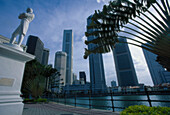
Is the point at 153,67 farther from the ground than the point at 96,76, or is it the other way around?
the point at 153,67

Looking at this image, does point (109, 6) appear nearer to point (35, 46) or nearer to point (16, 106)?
point (16, 106)

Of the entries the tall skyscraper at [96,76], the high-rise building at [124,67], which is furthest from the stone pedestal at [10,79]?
the high-rise building at [124,67]

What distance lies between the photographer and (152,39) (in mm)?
2930

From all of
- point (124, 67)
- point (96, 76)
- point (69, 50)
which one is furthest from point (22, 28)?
point (69, 50)

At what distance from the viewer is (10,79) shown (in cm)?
257

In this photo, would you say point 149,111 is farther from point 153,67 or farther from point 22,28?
point 153,67

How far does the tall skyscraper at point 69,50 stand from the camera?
145 m

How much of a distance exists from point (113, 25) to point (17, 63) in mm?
4177

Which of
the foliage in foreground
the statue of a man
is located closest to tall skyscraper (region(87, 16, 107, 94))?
the statue of a man

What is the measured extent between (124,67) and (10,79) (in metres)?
115

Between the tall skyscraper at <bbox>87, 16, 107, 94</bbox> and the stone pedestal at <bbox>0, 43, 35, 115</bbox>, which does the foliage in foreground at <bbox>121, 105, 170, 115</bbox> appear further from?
the tall skyscraper at <bbox>87, 16, 107, 94</bbox>

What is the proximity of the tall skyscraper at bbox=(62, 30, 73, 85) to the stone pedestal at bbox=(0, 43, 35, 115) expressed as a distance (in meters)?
147

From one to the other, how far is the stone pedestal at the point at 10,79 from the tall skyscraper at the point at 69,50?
147 meters

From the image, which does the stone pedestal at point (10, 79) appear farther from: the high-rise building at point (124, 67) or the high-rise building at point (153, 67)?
the high-rise building at point (153, 67)
